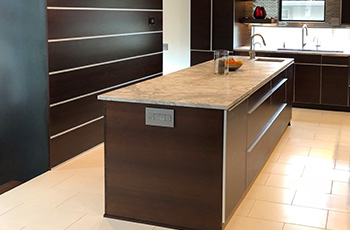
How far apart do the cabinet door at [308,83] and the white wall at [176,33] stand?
1.77 meters

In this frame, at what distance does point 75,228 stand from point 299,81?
4775 millimetres

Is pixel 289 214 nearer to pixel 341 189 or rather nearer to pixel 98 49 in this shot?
pixel 341 189

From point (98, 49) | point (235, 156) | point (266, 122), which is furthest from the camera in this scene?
point (98, 49)

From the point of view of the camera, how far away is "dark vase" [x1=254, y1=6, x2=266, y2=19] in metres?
7.94

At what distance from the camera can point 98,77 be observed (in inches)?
215

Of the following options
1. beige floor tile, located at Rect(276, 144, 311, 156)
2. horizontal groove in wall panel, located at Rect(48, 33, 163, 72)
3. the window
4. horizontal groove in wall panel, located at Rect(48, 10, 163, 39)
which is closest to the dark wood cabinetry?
the window

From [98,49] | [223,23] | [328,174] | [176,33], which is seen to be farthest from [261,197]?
[176,33]

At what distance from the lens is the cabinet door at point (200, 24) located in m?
7.79

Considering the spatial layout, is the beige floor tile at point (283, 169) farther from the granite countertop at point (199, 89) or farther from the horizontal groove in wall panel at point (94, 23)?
the horizontal groove in wall panel at point (94, 23)

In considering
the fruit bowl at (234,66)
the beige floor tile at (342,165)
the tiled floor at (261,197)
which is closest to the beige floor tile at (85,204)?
the tiled floor at (261,197)

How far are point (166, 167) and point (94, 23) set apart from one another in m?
2.31

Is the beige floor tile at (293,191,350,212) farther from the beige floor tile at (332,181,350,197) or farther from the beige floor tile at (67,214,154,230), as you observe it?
the beige floor tile at (67,214,154,230)

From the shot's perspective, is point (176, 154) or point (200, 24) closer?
point (176, 154)

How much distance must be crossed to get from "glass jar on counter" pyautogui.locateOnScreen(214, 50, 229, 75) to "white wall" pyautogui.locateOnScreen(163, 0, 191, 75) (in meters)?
3.28
